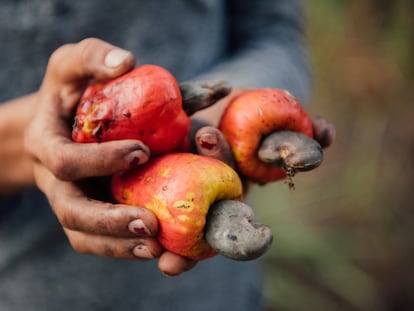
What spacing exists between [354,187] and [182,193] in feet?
8.41

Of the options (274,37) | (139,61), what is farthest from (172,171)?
(274,37)

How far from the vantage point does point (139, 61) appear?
1403 mm

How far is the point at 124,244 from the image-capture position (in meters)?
0.88

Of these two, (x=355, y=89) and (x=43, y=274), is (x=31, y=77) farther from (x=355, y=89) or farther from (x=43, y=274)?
(x=355, y=89)

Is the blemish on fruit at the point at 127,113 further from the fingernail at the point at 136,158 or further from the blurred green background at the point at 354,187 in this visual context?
the blurred green background at the point at 354,187

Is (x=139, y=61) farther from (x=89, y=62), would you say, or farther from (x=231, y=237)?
(x=231, y=237)

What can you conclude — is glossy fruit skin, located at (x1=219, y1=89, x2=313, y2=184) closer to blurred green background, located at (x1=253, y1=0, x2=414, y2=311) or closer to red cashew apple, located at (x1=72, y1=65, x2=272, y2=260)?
red cashew apple, located at (x1=72, y1=65, x2=272, y2=260)

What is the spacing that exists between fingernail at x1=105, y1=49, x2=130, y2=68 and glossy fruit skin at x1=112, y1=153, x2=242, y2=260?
179 millimetres

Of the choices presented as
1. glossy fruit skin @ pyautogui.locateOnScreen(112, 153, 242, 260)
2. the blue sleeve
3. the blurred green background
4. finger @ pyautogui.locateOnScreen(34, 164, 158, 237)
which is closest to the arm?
finger @ pyautogui.locateOnScreen(34, 164, 158, 237)

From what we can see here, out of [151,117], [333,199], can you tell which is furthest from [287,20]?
[333,199]

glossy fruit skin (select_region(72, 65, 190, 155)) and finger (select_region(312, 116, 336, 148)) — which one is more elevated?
glossy fruit skin (select_region(72, 65, 190, 155))

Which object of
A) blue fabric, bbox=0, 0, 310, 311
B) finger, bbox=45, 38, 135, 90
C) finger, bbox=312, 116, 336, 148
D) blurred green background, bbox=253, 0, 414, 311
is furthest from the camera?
blurred green background, bbox=253, 0, 414, 311

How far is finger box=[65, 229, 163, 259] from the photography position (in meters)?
0.86

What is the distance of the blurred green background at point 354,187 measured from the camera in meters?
2.85
